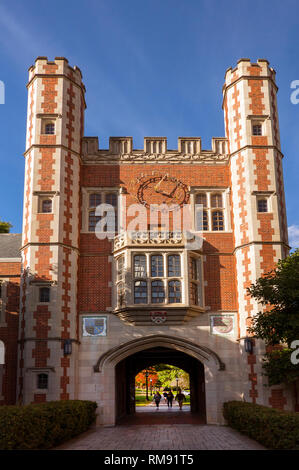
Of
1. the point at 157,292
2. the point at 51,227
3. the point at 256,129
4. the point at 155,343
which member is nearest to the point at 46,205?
the point at 51,227

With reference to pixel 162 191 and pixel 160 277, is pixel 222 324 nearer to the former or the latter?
pixel 160 277

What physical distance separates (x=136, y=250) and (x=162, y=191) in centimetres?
346

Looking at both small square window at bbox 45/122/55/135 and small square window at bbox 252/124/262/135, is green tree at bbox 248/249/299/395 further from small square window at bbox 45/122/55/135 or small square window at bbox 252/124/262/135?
small square window at bbox 45/122/55/135

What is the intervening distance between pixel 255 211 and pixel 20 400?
12374mm

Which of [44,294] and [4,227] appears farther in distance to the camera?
[4,227]

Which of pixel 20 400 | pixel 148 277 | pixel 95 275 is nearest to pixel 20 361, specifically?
pixel 20 400

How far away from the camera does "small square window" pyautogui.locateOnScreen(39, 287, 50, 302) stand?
840 inches

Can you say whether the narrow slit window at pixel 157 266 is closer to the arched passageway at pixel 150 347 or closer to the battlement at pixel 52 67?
the arched passageway at pixel 150 347

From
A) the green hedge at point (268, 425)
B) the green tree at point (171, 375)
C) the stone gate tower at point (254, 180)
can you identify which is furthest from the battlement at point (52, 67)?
the green tree at point (171, 375)

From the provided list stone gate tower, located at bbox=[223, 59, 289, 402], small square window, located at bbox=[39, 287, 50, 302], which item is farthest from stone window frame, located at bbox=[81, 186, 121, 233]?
stone gate tower, located at bbox=[223, 59, 289, 402]

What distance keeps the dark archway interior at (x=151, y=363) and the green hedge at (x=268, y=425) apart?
8384mm

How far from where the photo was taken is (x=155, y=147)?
24.9 m

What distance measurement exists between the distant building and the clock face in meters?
0.05
